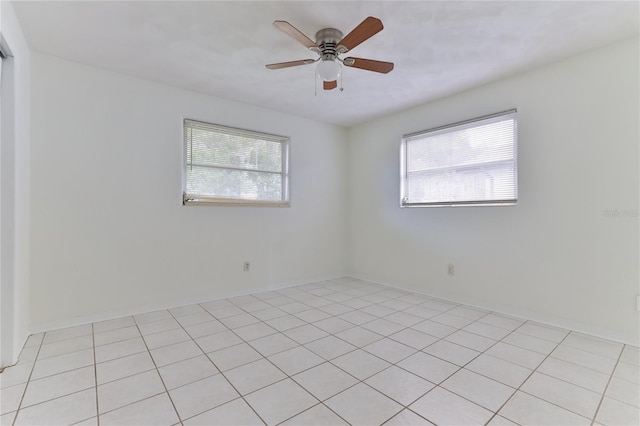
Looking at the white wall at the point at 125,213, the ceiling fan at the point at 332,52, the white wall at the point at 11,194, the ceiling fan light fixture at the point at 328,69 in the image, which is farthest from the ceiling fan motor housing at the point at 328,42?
the white wall at the point at 11,194

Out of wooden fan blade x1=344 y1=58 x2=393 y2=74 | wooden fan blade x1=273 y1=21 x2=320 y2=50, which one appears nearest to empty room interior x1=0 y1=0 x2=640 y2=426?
wooden fan blade x1=273 y1=21 x2=320 y2=50

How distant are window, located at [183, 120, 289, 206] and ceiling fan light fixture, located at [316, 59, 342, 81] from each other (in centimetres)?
189

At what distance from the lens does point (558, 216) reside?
281 cm

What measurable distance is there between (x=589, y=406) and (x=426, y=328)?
121 centimetres

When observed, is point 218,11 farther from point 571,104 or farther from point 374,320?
point 571,104

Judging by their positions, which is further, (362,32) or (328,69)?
(328,69)

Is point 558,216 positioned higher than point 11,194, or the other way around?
point 11,194

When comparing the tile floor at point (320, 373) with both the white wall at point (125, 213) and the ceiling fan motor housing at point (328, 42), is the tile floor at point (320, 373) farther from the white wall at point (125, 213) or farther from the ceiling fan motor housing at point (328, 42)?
the ceiling fan motor housing at point (328, 42)

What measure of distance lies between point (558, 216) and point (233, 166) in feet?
11.7

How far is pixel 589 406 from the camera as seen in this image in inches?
64.1

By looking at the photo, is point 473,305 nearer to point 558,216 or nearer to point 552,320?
point 552,320

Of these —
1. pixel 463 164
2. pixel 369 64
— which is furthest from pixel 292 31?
pixel 463 164

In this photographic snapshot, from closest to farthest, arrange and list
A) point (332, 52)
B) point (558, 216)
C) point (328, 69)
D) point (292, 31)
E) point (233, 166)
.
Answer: point (292, 31) < point (328, 69) < point (332, 52) < point (558, 216) < point (233, 166)

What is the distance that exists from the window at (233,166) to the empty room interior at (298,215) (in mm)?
27
